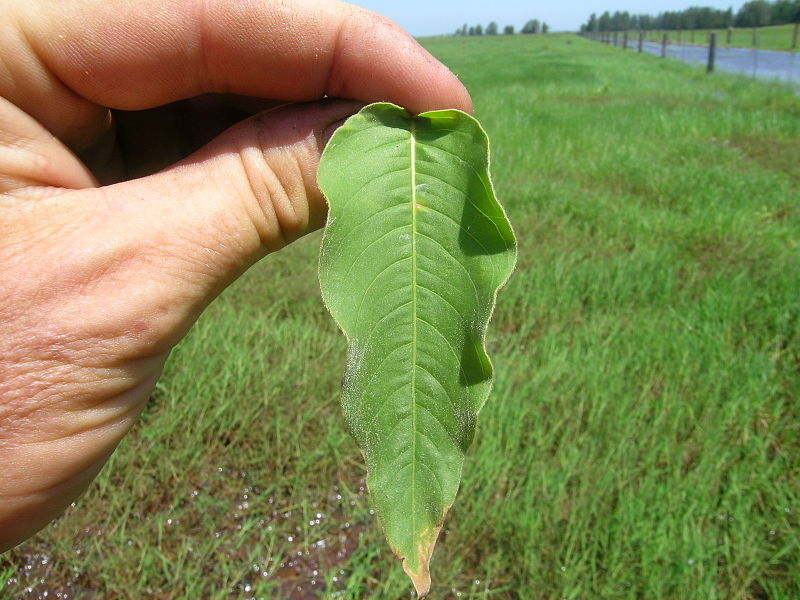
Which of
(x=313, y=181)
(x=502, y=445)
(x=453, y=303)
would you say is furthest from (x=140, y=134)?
(x=502, y=445)

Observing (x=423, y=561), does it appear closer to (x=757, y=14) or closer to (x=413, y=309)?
(x=413, y=309)

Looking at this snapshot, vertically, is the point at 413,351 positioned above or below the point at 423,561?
above

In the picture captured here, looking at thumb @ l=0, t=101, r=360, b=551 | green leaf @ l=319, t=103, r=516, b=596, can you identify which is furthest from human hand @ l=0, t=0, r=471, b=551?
green leaf @ l=319, t=103, r=516, b=596

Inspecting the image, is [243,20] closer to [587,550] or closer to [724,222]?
[587,550]

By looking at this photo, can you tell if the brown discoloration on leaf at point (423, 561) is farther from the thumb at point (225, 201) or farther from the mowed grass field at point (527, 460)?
the mowed grass field at point (527, 460)

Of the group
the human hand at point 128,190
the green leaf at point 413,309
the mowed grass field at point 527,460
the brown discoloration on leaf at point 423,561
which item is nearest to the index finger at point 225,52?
the human hand at point 128,190

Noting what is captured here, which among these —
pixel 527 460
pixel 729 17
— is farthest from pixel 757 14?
pixel 527 460

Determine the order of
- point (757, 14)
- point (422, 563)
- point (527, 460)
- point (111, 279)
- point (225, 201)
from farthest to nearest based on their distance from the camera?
point (757, 14)
point (527, 460)
point (225, 201)
point (111, 279)
point (422, 563)
